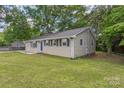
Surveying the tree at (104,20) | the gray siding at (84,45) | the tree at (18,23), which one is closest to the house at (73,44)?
the gray siding at (84,45)

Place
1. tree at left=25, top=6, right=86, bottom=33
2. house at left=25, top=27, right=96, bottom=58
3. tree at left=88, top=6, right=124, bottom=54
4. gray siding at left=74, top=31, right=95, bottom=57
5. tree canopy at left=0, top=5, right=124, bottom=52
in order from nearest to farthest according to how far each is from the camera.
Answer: tree at left=88, top=6, right=124, bottom=54
house at left=25, top=27, right=96, bottom=58
gray siding at left=74, top=31, right=95, bottom=57
tree at left=25, top=6, right=86, bottom=33
tree canopy at left=0, top=5, right=124, bottom=52

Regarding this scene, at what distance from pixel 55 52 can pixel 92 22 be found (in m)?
Answer: 6.73

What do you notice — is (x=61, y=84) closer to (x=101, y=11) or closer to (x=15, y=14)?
(x=101, y=11)

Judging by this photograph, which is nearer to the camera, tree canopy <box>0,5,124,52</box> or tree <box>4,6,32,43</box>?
tree canopy <box>0,5,124,52</box>

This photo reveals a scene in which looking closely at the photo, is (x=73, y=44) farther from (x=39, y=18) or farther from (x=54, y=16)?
(x=39, y=18)

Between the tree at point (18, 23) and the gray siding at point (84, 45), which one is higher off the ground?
the tree at point (18, 23)

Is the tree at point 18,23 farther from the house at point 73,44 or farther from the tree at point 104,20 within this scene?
the tree at point 104,20

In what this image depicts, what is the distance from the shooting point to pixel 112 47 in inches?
1133

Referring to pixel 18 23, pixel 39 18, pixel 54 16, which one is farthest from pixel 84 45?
pixel 18 23

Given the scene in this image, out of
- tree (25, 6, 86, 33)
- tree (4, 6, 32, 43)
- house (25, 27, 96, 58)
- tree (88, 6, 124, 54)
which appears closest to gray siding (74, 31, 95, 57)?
house (25, 27, 96, 58)

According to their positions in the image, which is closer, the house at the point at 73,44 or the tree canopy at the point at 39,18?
the house at the point at 73,44

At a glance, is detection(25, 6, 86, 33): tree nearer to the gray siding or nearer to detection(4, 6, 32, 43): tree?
detection(4, 6, 32, 43): tree

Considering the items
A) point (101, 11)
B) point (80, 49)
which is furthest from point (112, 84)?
point (101, 11)

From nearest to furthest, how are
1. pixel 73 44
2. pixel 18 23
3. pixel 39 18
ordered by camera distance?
pixel 73 44 → pixel 39 18 → pixel 18 23
